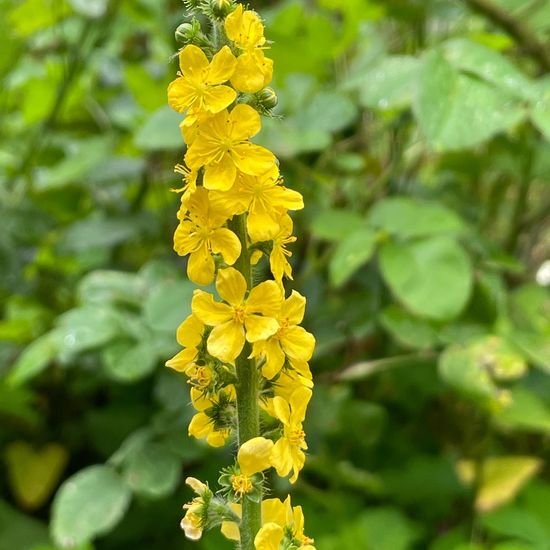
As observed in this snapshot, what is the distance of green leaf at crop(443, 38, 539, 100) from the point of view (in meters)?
0.98

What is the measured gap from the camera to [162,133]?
113cm

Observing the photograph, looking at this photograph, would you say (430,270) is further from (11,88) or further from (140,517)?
(11,88)

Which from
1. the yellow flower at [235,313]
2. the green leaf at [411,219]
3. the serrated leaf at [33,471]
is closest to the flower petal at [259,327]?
the yellow flower at [235,313]

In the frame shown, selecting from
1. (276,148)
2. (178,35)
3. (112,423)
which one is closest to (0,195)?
(112,423)

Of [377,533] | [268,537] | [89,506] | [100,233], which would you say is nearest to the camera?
[268,537]

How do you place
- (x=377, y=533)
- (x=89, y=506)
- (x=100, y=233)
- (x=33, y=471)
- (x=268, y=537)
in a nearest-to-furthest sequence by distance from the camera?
(x=268, y=537)
(x=89, y=506)
(x=377, y=533)
(x=33, y=471)
(x=100, y=233)

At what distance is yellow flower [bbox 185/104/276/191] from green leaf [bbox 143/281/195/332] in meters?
0.54

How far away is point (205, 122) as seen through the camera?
1.52 ft

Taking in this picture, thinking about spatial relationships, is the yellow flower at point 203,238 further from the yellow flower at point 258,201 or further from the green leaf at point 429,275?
the green leaf at point 429,275

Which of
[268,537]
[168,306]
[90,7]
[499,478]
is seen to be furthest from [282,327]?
[90,7]

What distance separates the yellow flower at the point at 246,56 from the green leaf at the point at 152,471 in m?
0.63

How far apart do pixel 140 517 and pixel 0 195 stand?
69cm

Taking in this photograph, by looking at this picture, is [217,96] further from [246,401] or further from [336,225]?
[336,225]

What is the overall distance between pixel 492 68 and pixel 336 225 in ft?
0.99
